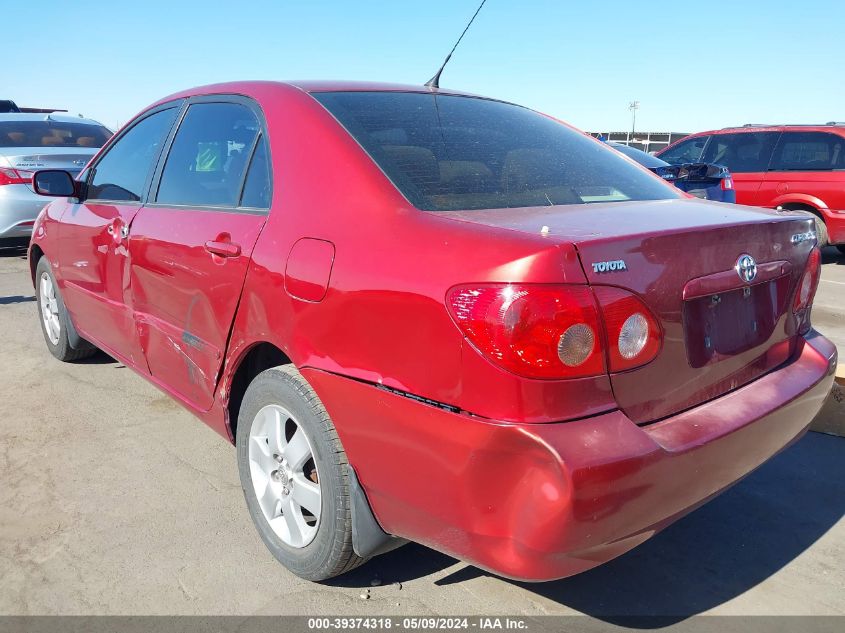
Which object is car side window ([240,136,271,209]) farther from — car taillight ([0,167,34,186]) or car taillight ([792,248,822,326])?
car taillight ([0,167,34,186])

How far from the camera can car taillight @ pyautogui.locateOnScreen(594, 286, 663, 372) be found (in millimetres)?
1768

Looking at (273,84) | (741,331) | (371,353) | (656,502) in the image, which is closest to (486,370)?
(371,353)

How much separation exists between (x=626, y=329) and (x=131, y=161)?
2827 mm

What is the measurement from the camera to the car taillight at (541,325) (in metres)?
1.71

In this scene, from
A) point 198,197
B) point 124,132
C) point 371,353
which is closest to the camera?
point 371,353

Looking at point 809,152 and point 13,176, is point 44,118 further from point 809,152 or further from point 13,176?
point 809,152

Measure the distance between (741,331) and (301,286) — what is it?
1342 millimetres

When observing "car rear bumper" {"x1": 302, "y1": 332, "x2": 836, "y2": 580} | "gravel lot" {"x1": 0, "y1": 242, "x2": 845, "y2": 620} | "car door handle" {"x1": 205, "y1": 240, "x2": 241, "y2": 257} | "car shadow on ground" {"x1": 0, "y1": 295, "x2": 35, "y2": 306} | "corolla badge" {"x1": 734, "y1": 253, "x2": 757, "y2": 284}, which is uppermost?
"corolla badge" {"x1": 734, "y1": 253, "x2": 757, "y2": 284}

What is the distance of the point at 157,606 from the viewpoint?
7.48 ft

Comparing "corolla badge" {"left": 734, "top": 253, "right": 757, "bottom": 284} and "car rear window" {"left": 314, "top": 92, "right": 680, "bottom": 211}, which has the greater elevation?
"car rear window" {"left": 314, "top": 92, "right": 680, "bottom": 211}

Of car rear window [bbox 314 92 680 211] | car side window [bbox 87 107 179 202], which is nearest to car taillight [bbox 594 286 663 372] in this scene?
car rear window [bbox 314 92 680 211]

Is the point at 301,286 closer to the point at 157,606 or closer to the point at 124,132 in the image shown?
the point at 157,606

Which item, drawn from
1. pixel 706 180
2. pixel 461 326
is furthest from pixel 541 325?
pixel 706 180

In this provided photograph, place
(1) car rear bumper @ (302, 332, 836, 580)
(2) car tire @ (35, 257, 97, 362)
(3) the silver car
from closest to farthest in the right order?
(1) car rear bumper @ (302, 332, 836, 580)
(2) car tire @ (35, 257, 97, 362)
(3) the silver car
